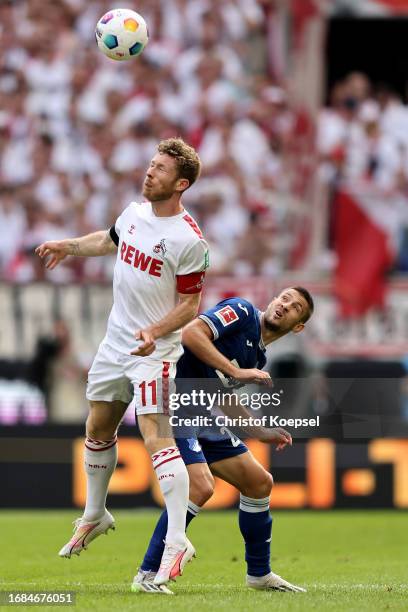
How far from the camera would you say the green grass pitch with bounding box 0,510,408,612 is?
7.07 m

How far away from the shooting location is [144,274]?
297 inches

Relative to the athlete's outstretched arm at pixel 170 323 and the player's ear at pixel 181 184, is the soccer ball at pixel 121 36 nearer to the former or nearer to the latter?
the player's ear at pixel 181 184

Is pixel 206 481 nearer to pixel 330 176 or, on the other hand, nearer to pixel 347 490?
pixel 347 490

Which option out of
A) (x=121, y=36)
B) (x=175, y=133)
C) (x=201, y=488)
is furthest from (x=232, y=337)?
(x=175, y=133)

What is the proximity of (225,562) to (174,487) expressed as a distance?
9.48 feet

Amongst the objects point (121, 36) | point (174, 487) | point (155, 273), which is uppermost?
point (121, 36)

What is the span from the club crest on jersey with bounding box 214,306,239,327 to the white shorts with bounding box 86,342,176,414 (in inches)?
14.8

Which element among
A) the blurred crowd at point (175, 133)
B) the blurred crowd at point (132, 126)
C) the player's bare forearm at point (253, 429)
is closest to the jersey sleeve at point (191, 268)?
the player's bare forearm at point (253, 429)

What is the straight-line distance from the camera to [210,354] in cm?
737

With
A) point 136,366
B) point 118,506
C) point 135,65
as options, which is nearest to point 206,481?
point 136,366

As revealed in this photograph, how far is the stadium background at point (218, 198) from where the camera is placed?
15.0 meters

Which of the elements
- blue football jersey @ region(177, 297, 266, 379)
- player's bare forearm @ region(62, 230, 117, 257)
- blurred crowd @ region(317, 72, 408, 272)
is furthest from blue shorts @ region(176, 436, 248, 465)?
blurred crowd @ region(317, 72, 408, 272)

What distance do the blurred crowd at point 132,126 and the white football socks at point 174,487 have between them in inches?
356

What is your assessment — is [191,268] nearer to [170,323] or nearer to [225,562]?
[170,323]
